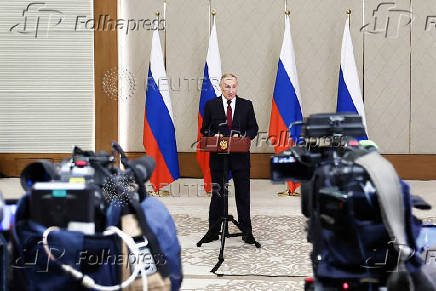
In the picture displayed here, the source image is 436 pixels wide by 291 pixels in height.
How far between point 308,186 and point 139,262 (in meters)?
0.65

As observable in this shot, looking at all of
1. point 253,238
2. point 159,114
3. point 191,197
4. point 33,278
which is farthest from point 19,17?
point 33,278

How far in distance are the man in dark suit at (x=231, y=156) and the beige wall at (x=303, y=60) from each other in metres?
3.16

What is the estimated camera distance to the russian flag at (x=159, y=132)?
6605 mm

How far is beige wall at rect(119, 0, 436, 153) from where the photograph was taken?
730cm

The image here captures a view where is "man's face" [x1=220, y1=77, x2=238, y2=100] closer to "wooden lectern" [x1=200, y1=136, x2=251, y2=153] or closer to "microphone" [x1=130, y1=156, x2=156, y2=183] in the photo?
"wooden lectern" [x1=200, y1=136, x2=251, y2=153]

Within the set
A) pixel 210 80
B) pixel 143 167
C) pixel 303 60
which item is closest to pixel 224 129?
pixel 210 80

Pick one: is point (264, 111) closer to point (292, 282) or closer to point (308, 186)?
point (292, 282)

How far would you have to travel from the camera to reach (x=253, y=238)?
424 centimetres

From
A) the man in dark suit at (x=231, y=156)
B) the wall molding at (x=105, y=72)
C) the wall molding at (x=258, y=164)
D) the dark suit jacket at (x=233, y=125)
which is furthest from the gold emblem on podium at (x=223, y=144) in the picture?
the wall molding at (x=105, y=72)

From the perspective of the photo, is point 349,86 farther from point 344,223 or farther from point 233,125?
point 344,223

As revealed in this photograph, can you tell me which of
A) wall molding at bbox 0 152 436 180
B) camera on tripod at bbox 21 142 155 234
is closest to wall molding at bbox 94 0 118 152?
wall molding at bbox 0 152 436 180

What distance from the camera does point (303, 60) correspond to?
7.47 metres

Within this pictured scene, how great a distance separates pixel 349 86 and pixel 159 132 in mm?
2704

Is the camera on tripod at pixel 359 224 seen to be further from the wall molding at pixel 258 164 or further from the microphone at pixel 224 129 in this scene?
the wall molding at pixel 258 164
